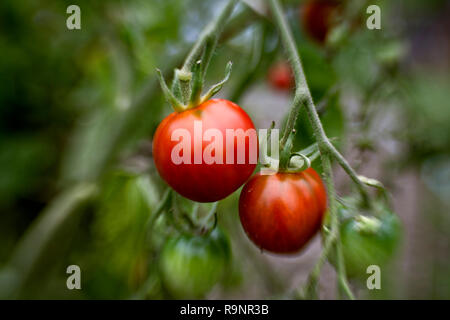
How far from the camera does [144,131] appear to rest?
69cm

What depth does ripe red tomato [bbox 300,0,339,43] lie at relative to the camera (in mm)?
665

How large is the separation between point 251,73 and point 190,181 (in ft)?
1.06

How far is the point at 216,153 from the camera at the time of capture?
0.95ft

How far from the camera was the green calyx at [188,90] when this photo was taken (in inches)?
11.3

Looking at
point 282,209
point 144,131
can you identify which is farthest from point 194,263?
point 144,131

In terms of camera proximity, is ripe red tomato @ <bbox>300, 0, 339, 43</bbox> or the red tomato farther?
ripe red tomato @ <bbox>300, 0, 339, 43</bbox>

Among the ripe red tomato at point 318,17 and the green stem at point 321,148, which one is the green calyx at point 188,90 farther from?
the ripe red tomato at point 318,17

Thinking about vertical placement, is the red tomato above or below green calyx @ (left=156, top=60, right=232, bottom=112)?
below

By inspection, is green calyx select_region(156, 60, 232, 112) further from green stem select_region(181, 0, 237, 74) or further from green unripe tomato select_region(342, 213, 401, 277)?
green unripe tomato select_region(342, 213, 401, 277)

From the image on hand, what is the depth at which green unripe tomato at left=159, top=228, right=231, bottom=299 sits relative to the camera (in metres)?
0.38

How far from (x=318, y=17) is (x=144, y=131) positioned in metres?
0.31

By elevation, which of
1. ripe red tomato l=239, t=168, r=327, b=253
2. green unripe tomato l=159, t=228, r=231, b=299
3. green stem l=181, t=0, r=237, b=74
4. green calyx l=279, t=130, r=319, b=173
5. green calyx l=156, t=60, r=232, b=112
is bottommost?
green unripe tomato l=159, t=228, r=231, b=299

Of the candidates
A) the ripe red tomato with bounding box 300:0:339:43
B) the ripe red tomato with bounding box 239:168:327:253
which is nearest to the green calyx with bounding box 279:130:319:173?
the ripe red tomato with bounding box 239:168:327:253
